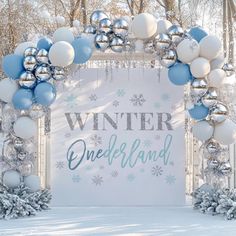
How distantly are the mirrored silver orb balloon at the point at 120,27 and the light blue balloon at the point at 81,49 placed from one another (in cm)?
31

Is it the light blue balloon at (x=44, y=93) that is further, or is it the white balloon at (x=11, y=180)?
the white balloon at (x=11, y=180)

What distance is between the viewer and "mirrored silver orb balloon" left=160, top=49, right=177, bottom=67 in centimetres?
474

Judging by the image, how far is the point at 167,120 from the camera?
5.24 metres

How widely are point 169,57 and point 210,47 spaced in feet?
1.36

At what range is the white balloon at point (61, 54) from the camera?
14.9 feet

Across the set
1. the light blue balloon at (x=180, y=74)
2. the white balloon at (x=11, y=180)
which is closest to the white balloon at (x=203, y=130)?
the light blue balloon at (x=180, y=74)

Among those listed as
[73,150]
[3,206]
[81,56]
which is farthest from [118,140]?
[3,206]

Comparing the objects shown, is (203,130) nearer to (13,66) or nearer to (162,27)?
(162,27)

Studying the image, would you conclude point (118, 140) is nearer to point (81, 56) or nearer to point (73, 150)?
point (73, 150)

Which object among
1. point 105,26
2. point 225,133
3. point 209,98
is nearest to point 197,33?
point 209,98

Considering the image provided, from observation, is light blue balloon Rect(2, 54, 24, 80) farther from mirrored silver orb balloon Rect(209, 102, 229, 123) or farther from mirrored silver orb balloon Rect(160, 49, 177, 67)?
mirrored silver orb balloon Rect(209, 102, 229, 123)

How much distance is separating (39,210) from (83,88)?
4.63 ft

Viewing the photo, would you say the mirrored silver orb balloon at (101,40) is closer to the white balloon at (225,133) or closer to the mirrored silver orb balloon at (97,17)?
the mirrored silver orb balloon at (97,17)

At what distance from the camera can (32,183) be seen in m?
4.93
